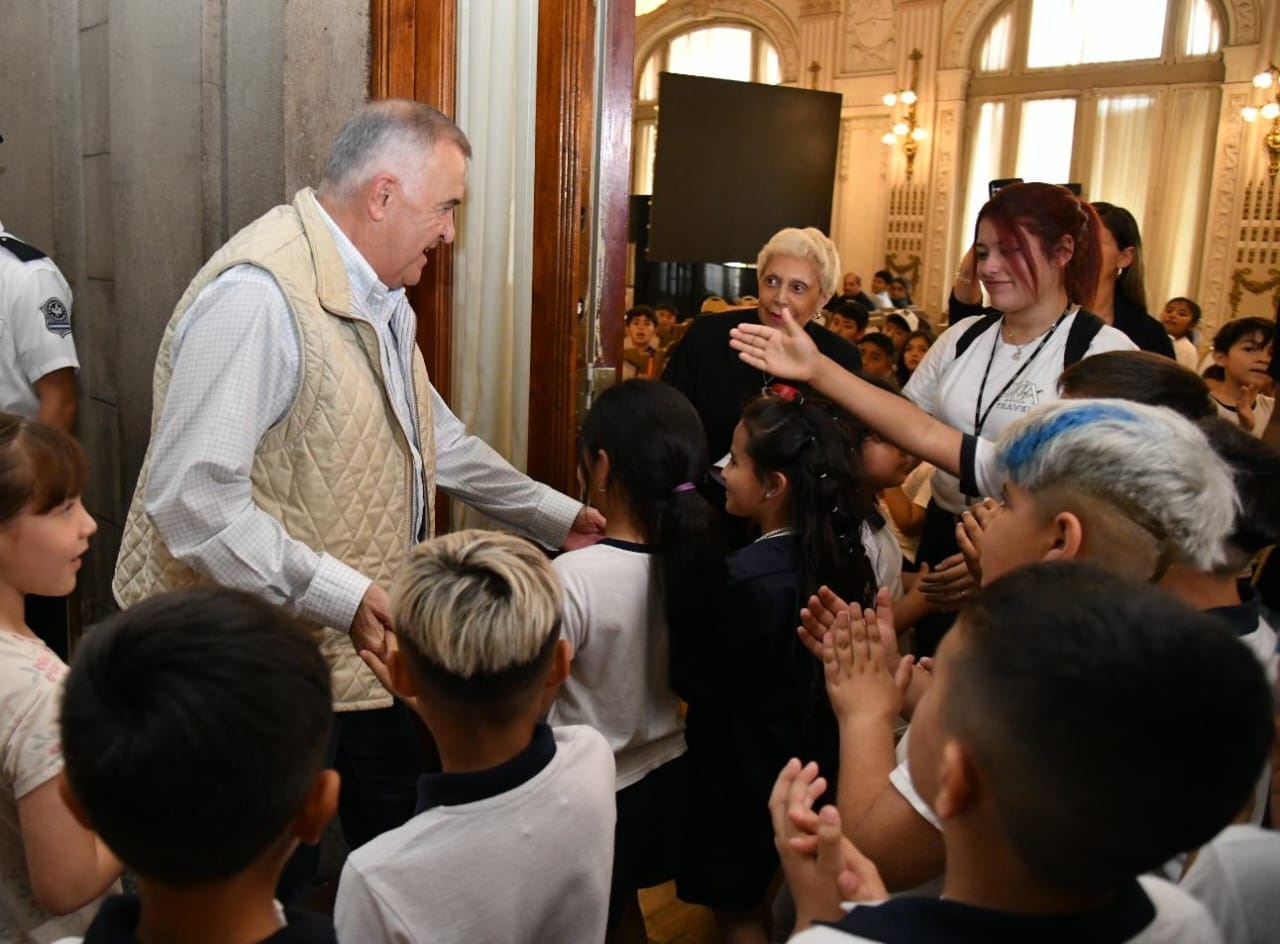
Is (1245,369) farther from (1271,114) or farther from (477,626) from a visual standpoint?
(1271,114)

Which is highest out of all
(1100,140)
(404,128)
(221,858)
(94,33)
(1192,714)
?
(1100,140)

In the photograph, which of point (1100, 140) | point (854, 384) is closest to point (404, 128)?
point (854, 384)

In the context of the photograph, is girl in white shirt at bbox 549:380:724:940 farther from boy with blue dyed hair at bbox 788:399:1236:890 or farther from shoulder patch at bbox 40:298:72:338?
shoulder patch at bbox 40:298:72:338

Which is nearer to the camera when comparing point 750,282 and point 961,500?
point 961,500

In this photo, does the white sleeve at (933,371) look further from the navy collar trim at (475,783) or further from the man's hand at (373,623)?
the navy collar trim at (475,783)

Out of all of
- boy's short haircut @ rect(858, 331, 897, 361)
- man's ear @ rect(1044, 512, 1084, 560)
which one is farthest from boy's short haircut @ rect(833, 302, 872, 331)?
man's ear @ rect(1044, 512, 1084, 560)

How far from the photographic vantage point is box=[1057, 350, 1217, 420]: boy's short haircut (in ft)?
5.94

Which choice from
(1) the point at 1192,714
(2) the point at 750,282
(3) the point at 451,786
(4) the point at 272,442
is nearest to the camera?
(1) the point at 1192,714

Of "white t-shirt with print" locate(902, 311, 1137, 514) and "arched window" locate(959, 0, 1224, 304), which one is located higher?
"arched window" locate(959, 0, 1224, 304)

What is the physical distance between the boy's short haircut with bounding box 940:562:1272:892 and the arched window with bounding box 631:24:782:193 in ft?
44.9

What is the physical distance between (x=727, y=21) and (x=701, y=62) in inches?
25.0

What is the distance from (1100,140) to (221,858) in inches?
508

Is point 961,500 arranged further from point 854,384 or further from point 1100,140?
point 1100,140

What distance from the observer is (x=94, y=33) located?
9.72ft
